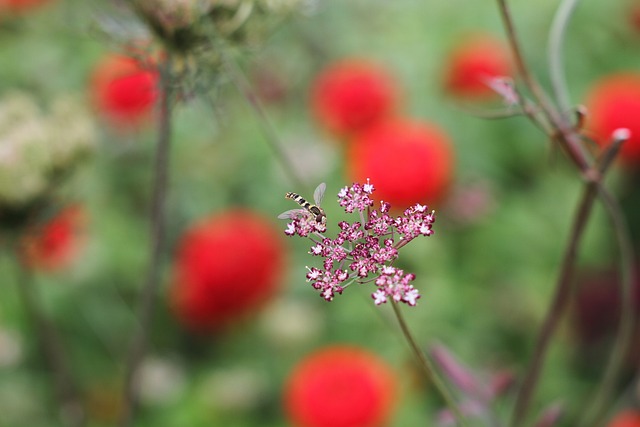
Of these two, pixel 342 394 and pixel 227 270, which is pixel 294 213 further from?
pixel 227 270

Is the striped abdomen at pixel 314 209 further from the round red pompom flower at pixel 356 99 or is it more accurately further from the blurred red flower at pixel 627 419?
the round red pompom flower at pixel 356 99

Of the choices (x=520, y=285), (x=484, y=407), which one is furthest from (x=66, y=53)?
(x=484, y=407)

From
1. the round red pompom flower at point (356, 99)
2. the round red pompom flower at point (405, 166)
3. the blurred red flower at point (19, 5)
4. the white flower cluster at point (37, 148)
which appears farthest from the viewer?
the blurred red flower at point (19, 5)

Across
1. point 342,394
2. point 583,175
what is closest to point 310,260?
point 342,394

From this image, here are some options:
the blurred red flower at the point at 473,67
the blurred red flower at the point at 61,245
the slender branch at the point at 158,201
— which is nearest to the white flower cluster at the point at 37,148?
the slender branch at the point at 158,201

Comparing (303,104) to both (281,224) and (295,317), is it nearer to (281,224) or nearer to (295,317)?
(281,224)

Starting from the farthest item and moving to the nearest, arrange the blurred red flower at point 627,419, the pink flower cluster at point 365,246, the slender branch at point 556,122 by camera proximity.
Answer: the blurred red flower at point 627,419 → the slender branch at point 556,122 → the pink flower cluster at point 365,246

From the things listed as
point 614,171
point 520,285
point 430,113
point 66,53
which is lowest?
point 520,285
